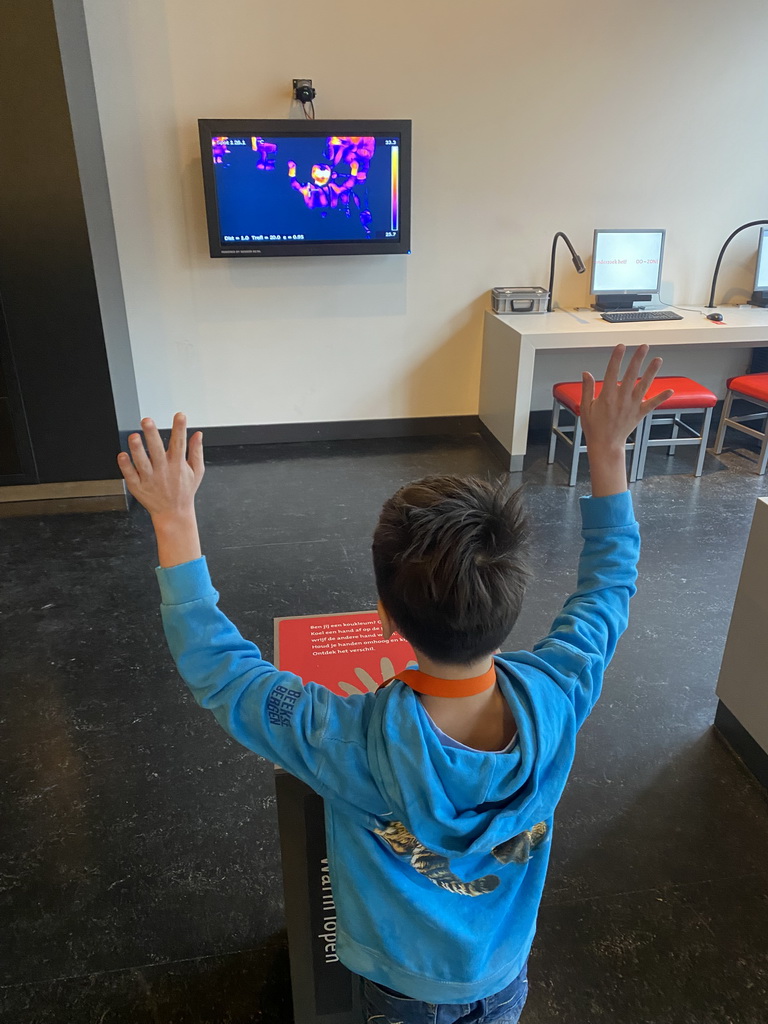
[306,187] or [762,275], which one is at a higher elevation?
[306,187]

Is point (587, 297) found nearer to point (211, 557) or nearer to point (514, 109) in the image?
point (514, 109)

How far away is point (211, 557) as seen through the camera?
3.11 metres

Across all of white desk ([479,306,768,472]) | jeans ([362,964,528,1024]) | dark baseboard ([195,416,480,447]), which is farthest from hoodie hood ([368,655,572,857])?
dark baseboard ([195,416,480,447])

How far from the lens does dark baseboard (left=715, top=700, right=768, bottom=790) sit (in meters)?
1.93

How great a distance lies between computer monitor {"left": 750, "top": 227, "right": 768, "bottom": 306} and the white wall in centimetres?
12

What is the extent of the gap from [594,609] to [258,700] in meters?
0.46

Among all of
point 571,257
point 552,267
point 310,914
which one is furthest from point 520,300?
point 310,914

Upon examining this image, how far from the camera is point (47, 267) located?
3.16 metres

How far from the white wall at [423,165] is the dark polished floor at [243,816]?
4.71 ft

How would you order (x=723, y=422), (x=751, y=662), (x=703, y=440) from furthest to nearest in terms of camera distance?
(x=723, y=422), (x=703, y=440), (x=751, y=662)

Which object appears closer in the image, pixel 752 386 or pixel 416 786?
pixel 416 786

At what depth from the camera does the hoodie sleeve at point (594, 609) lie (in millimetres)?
888

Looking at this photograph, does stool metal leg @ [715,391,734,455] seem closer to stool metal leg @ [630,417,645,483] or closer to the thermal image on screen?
stool metal leg @ [630,417,645,483]

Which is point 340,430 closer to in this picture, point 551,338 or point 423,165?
point 551,338
